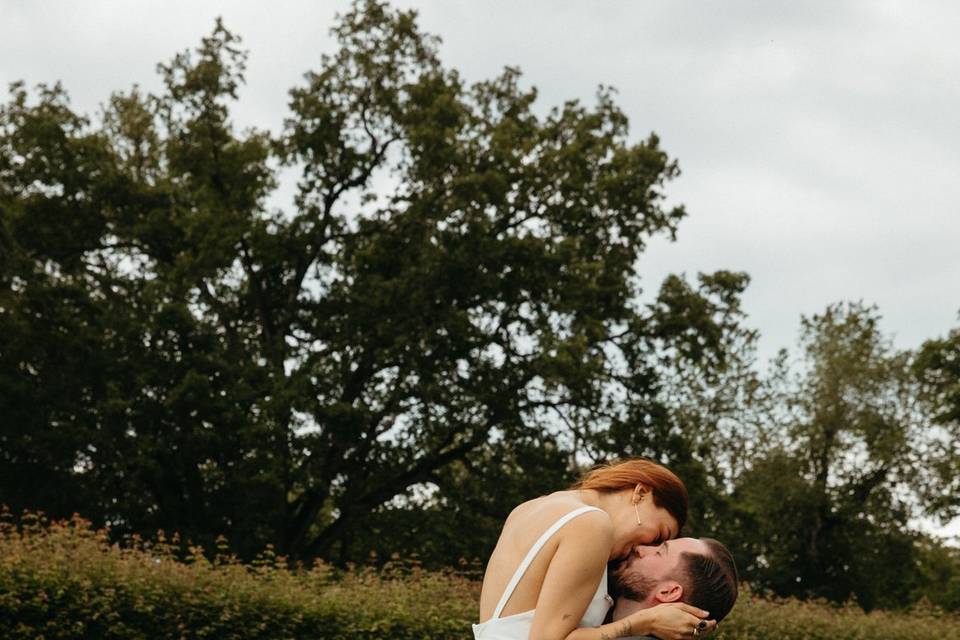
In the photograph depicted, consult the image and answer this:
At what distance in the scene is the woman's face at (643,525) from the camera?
10.3 ft

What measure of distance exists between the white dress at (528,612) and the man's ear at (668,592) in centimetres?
14

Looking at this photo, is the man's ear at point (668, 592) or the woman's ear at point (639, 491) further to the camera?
the woman's ear at point (639, 491)

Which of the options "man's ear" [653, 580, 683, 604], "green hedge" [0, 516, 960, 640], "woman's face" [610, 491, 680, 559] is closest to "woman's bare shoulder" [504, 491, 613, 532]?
"woman's face" [610, 491, 680, 559]

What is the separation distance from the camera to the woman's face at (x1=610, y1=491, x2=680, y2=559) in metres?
3.15

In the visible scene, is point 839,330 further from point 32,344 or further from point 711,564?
point 711,564

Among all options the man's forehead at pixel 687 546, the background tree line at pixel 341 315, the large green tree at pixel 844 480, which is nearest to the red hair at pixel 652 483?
the man's forehead at pixel 687 546

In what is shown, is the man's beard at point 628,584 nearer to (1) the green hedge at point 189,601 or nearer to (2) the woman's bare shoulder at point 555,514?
(2) the woman's bare shoulder at point 555,514

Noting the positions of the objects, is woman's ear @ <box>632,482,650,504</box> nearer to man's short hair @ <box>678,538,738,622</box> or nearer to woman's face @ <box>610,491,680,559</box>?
woman's face @ <box>610,491,680,559</box>

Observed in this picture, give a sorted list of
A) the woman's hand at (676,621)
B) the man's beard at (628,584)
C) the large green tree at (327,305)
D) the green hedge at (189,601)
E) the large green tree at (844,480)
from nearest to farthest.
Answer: the woman's hand at (676,621), the man's beard at (628,584), the green hedge at (189,601), the large green tree at (327,305), the large green tree at (844,480)

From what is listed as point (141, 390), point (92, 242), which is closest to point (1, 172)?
point (92, 242)

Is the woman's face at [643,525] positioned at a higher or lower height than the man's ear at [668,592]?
higher

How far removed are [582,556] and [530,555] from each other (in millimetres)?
166

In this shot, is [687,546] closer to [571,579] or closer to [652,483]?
[652,483]

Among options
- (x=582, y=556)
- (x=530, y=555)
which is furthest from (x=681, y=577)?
(x=530, y=555)
